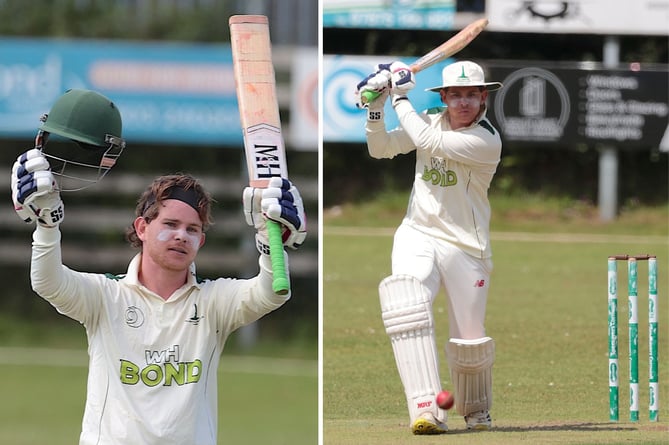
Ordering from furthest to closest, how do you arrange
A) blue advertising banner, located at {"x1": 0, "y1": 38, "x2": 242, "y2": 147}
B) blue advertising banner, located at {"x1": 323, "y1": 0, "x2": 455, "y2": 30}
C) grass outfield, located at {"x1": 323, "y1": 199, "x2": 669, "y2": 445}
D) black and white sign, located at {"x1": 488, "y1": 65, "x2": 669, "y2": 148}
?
blue advertising banner, located at {"x1": 0, "y1": 38, "x2": 242, "y2": 147} < blue advertising banner, located at {"x1": 323, "y1": 0, "x2": 455, "y2": 30} < black and white sign, located at {"x1": 488, "y1": 65, "x2": 669, "y2": 148} < grass outfield, located at {"x1": 323, "y1": 199, "x2": 669, "y2": 445}

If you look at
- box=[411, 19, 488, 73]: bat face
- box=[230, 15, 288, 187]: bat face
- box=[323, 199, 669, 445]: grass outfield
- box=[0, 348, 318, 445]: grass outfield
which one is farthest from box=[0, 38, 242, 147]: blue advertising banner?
box=[230, 15, 288, 187]: bat face

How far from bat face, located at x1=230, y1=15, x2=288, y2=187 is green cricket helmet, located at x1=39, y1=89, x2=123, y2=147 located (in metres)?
0.41

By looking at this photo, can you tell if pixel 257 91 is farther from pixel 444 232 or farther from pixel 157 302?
pixel 444 232

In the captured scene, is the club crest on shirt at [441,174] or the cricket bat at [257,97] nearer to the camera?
the cricket bat at [257,97]

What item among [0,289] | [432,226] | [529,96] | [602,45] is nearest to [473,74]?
[432,226]

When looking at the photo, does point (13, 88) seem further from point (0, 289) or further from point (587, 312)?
point (587, 312)

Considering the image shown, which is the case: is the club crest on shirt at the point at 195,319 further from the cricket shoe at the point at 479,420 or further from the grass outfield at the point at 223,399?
the grass outfield at the point at 223,399

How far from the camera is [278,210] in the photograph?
3432 millimetres

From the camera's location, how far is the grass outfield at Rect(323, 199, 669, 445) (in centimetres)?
505

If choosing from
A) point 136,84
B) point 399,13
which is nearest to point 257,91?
point 399,13

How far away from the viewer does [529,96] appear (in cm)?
1535

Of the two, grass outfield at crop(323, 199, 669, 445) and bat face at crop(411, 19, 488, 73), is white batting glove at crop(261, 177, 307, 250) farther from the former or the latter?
bat face at crop(411, 19, 488, 73)

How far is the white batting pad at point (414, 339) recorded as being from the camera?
474 centimetres

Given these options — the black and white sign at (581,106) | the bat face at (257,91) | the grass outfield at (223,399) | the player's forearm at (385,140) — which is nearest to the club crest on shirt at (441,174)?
the player's forearm at (385,140)
